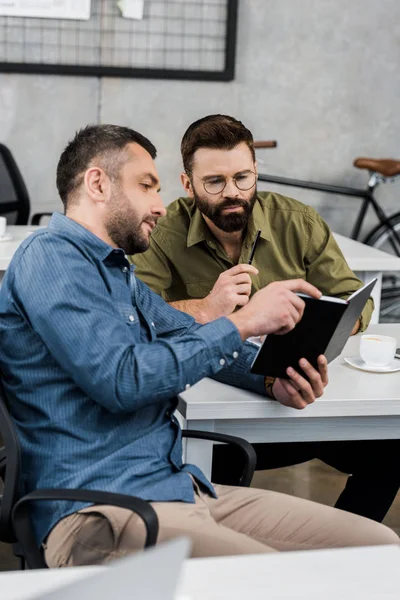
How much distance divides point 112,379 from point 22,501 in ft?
0.76

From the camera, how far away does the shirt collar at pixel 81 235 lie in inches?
62.1

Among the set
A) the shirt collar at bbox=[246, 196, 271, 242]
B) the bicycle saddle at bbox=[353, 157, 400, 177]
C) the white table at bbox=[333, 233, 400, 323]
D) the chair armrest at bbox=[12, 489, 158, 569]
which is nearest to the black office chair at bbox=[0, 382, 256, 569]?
the chair armrest at bbox=[12, 489, 158, 569]

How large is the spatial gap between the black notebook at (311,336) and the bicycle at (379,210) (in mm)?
3227

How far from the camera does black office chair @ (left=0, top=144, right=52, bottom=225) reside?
4.42 m

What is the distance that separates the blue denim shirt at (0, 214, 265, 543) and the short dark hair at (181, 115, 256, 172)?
2.81 ft

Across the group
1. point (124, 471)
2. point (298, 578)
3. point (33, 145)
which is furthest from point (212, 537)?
point (33, 145)

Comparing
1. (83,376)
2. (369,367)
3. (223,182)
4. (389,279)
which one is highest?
(223,182)

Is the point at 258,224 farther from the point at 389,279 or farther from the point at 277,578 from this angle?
the point at 389,279

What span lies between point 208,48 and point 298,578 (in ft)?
14.4

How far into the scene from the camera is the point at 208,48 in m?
4.97

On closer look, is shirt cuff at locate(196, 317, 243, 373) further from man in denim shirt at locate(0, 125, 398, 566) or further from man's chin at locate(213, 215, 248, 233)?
man's chin at locate(213, 215, 248, 233)

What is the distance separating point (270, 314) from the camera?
1.56 meters

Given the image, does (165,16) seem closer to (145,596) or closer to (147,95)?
(147,95)

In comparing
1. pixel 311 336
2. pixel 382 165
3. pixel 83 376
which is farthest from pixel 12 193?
pixel 83 376
